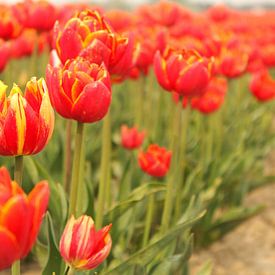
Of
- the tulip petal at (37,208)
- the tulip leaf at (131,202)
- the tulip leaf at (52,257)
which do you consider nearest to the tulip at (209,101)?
the tulip leaf at (131,202)

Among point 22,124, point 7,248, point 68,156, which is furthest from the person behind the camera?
point 68,156

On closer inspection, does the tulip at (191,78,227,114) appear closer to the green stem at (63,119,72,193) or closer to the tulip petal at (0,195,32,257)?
the green stem at (63,119,72,193)

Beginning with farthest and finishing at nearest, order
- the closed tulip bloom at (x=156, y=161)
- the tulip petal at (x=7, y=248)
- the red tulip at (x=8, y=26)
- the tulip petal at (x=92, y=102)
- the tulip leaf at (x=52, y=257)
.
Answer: the red tulip at (x=8, y=26)
the closed tulip bloom at (x=156, y=161)
the tulip leaf at (x=52, y=257)
the tulip petal at (x=92, y=102)
the tulip petal at (x=7, y=248)

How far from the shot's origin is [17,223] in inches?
29.2

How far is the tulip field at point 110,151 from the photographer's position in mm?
1091

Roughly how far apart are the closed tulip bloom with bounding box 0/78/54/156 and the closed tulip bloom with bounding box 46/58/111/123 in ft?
0.50

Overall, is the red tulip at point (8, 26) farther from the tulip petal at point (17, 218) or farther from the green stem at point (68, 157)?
the tulip petal at point (17, 218)

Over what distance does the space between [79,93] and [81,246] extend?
1.14ft

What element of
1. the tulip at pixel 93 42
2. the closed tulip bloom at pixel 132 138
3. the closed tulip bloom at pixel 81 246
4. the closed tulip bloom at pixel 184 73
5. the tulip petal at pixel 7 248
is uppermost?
the tulip at pixel 93 42

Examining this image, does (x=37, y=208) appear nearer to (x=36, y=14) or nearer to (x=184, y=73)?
(x=184, y=73)

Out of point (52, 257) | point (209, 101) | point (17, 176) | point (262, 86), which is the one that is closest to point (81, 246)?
point (17, 176)

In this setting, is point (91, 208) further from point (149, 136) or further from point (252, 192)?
point (252, 192)

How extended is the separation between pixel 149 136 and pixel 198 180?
0.42 m

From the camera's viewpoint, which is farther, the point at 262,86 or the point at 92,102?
the point at 262,86
